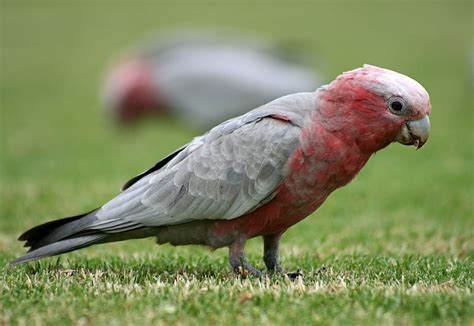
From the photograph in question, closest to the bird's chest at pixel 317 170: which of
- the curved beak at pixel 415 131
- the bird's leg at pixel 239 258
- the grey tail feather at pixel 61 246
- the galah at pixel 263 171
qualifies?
the galah at pixel 263 171

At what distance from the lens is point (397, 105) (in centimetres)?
418

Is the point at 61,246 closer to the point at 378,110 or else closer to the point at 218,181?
the point at 218,181

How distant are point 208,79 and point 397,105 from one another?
7259mm

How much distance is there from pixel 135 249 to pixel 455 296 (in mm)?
3066

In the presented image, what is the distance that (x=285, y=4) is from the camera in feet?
88.0

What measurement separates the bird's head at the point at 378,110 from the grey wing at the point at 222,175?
23 cm

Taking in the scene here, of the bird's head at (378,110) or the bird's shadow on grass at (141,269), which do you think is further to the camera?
the bird's shadow on grass at (141,269)

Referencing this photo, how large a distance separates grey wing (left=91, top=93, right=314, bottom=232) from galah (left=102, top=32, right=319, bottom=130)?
6.60 metres

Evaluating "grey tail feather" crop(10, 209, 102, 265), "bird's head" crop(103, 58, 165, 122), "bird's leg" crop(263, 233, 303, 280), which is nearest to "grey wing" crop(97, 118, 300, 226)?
"grey tail feather" crop(10, 209, 102, 265)

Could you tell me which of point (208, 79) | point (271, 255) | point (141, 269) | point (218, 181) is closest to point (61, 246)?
point (141, 269)

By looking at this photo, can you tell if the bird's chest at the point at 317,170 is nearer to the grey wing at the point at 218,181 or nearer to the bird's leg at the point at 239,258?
the grey wing at the point at 218,181

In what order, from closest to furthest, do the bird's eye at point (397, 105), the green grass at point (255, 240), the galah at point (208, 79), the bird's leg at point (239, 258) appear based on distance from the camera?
the green grass at point (255, 240)
the bird's eye at point (397, 105)
the bird's leg at point (239, 258)
the galah at point (208, 79)

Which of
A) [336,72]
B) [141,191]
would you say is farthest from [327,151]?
[336,72]

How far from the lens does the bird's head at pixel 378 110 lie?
13.7ft
